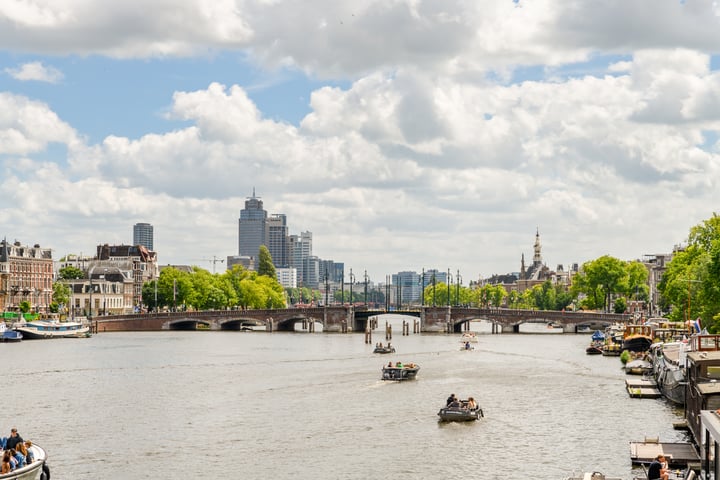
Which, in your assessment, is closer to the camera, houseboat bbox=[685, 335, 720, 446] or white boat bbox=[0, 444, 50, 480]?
white boat bbox=[0, 444, 50, 480]

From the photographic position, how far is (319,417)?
7781 centimetres

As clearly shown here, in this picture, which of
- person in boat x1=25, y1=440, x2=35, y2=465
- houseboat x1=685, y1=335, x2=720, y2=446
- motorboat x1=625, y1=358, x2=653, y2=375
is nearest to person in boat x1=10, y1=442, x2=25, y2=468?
person in boat x1=25, y1=440, x2=35, y2=465

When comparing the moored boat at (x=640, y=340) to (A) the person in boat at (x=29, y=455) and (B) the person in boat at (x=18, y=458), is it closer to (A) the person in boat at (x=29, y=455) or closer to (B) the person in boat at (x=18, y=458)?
(A) the person in boat at (x=29, y=455)

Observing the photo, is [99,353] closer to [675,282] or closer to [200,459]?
[675,282]

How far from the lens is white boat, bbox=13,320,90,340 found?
17838 centimetres

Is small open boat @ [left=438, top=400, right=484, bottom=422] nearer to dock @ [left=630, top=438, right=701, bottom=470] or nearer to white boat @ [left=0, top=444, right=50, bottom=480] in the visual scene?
dock @ [left=630, top=438, right=701, bottom=470]

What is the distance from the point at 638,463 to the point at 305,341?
126015mm

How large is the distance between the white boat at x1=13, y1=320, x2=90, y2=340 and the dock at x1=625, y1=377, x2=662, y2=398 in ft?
361

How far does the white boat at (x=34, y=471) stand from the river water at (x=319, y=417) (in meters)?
5.07

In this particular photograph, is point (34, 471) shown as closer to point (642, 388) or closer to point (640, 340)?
point (642, 388)

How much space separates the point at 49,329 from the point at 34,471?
136144mm

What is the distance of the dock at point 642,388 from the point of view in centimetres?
8788

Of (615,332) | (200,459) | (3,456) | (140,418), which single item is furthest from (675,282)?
(3,456)

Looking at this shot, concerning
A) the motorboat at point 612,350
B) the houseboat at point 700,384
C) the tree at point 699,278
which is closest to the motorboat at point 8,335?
the motorboat at point 612,350
